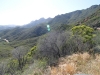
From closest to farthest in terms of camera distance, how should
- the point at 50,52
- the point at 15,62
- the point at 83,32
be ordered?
1. the point at 50,52
2. the point at 83,32
3. the point at 15,62

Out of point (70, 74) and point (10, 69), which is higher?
point (70, 74)

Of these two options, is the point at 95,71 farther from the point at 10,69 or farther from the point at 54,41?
the point at 10,69

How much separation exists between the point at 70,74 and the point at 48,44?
1957 cm

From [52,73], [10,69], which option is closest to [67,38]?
[52,73]

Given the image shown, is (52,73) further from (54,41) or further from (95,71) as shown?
(54,41)

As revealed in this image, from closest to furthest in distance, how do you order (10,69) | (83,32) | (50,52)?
(50,52) → (83,32) → (10,69)

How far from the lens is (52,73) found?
631cm

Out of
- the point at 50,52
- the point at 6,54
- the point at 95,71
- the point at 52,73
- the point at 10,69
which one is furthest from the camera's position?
the point at 6,54

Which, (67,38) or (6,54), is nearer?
(67,38)

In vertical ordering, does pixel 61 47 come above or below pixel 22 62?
above

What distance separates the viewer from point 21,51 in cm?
5172

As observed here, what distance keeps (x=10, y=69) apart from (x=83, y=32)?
76.3 ft

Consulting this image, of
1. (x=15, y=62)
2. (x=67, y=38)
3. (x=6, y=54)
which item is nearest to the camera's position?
(x=67, y=38)

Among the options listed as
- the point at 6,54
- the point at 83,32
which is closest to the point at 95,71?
the point at 83,32
